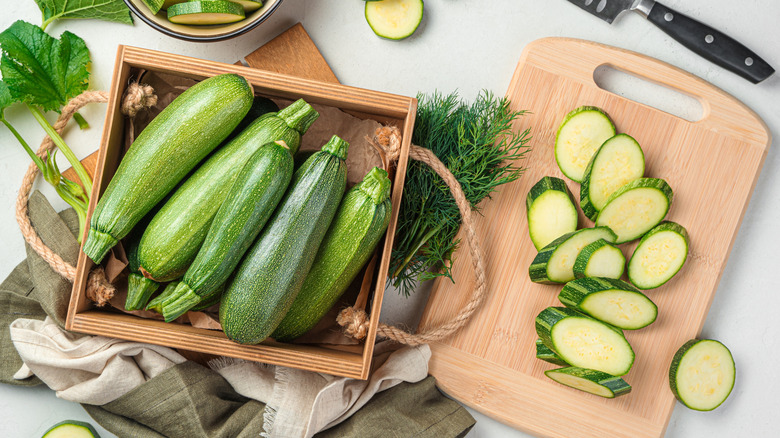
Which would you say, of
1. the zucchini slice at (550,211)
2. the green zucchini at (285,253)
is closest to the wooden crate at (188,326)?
the green zucchini at (285,253)

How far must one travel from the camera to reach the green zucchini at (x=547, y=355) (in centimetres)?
164

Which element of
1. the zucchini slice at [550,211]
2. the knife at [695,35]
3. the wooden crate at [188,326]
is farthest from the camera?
the knife at [695,35]

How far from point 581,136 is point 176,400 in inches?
60.9

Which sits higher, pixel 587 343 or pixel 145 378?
pixel 587 343

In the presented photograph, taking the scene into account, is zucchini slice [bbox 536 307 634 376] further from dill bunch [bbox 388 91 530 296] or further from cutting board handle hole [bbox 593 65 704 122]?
cutting board handle hole [bbox 593 65 704 122]

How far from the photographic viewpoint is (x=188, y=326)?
148 centimetres

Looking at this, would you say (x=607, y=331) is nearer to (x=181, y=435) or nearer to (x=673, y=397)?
(x=673, y=397)

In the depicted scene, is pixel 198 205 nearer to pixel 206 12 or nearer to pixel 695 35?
pixel 206 12

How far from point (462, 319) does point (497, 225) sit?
13.5 inches

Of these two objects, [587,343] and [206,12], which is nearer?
[206,12]

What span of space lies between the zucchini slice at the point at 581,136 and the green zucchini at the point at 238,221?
0.92 meters

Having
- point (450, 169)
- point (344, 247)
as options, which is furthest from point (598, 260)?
point (344, 247)

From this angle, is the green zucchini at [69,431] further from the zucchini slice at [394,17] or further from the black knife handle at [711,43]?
the black knife handle at [711,43]

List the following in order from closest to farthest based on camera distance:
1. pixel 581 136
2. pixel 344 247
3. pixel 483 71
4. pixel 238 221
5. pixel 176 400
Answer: pixel 238 221 < pixel 344 247 < pixel 176 400 < pixel 581 136 < pixel 483 71
